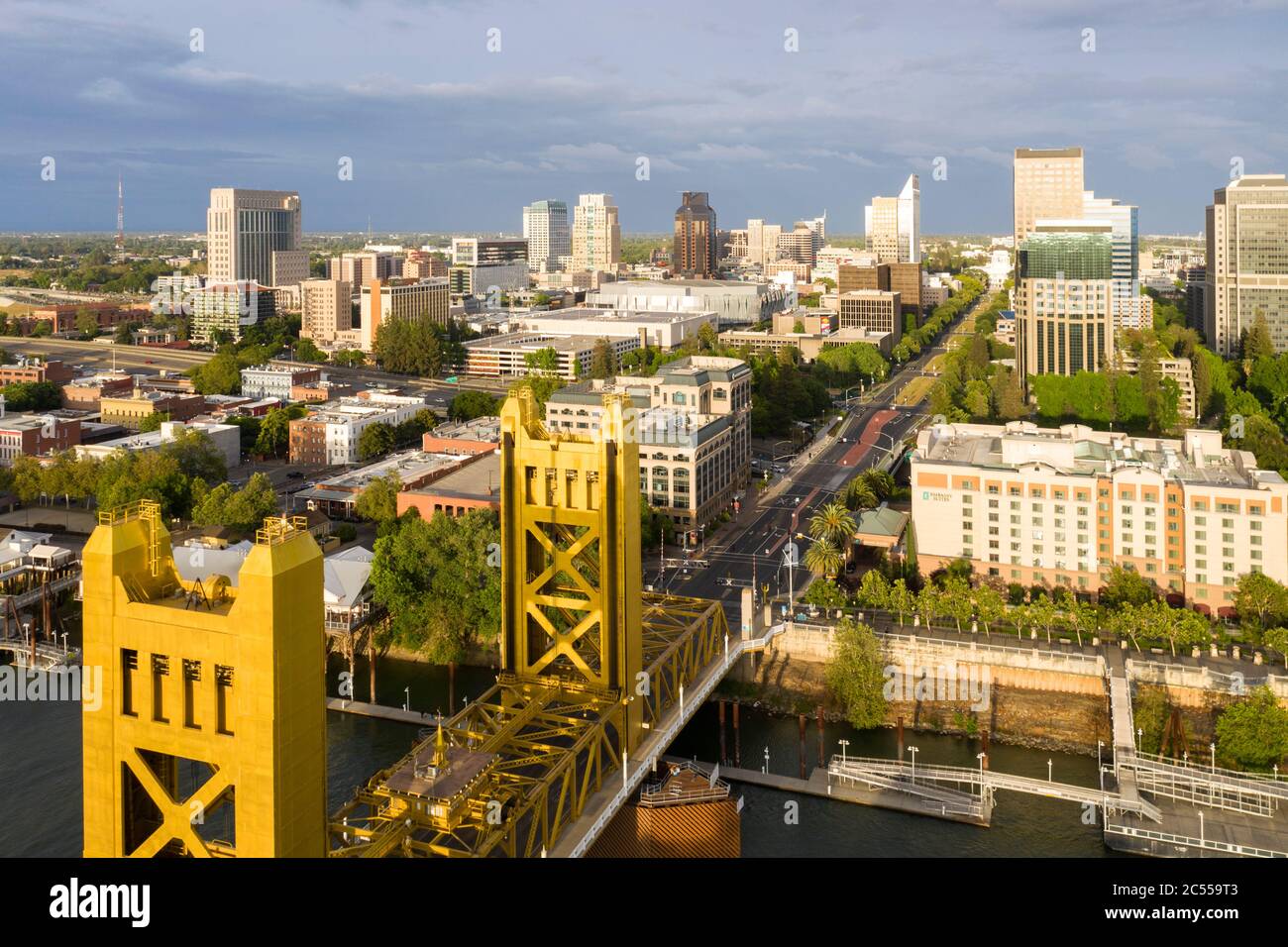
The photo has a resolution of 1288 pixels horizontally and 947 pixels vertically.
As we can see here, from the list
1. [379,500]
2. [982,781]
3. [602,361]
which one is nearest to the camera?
[982,781]

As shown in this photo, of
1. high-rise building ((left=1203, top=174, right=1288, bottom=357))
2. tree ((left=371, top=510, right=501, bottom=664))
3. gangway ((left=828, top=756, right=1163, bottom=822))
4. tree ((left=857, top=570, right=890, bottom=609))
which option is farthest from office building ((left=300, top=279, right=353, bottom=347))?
gangway ((left=828, top=756, right=1163, bottom=822))

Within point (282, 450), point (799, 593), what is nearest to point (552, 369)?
point (282, 450)

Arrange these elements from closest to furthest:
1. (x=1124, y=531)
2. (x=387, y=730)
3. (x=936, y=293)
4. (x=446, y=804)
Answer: (x=446, y=804) < (x=387, y=730) < (x=1124, y=531) < (x=936, y=293)

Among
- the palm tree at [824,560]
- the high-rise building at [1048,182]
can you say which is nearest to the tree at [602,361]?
the palm tree at [824,560]

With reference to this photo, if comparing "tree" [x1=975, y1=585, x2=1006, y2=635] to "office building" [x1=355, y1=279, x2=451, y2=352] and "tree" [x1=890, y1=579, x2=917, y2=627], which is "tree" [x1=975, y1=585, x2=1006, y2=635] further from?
"office building" [x1=355, y1=279, x2=451, y2=352]

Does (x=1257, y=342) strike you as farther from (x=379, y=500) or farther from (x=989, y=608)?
(x=379, y=500)

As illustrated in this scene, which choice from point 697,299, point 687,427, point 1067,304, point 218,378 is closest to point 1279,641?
point 687,427
